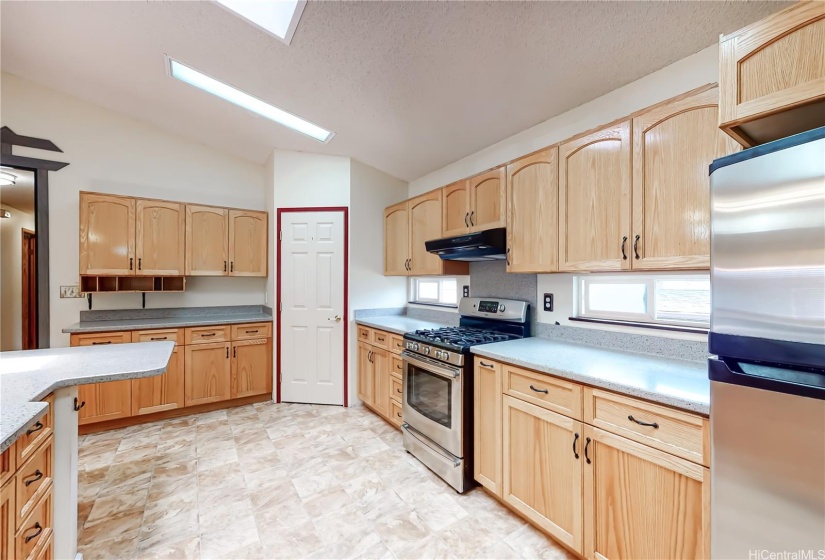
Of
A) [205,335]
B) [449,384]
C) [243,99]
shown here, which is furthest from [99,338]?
[449,384]

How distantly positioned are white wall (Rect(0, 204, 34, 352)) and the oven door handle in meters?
4.00

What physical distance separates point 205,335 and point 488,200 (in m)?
3.08

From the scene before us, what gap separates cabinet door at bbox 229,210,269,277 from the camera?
3.82 meters

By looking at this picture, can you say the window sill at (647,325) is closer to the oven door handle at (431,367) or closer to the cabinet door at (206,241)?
the oven door handle at (431,367)

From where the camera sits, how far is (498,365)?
77.8 inches

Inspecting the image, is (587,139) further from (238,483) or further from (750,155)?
(238,483)

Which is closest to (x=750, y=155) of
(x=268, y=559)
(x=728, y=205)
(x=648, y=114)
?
(x=728, y=205)

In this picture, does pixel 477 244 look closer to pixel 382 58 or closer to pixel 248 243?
pixel 382 58

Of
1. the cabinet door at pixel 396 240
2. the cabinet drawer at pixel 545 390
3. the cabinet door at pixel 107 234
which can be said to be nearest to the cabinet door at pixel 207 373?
the cabinet door at pixel 107 234

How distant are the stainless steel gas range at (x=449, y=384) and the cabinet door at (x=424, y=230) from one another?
53 cm

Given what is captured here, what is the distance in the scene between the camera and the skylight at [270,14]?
196 centimetres

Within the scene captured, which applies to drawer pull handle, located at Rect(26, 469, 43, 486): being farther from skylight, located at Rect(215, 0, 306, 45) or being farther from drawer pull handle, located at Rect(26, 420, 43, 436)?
skylight, located at Rect(215, 0, 306, 45)

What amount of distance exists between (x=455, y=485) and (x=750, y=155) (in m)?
2.19

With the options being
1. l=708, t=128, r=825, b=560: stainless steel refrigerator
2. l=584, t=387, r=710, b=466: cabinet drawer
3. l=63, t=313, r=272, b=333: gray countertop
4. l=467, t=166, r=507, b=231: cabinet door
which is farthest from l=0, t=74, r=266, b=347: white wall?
l=708, t=128, r=825, b=560: stainless steel refrigerator
